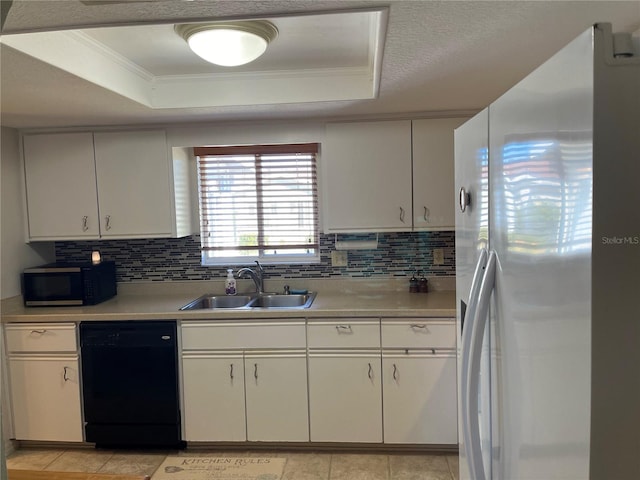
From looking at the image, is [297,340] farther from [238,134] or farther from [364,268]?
[238,134]

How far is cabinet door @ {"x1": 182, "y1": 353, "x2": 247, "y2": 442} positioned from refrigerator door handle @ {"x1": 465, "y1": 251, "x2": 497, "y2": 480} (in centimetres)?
180

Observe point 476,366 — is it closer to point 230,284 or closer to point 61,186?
point 230,284

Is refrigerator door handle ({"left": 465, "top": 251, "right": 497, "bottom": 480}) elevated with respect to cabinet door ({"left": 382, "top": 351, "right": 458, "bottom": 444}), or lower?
elevated

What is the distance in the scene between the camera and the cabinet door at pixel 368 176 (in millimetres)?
2928

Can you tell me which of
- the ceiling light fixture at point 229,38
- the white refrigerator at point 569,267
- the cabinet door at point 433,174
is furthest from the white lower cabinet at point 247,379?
the white refrigerator at point 569,267

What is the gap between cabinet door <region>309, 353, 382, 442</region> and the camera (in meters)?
2.72

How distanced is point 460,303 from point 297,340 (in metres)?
1.33

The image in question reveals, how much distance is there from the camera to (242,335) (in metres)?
2.77

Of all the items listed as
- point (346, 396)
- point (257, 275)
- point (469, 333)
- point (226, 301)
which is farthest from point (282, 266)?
point (469, 333)

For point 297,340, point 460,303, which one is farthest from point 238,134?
point 460,303

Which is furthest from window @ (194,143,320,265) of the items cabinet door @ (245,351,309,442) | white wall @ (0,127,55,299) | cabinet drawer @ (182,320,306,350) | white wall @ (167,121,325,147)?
white wall @ (0,127,55,299)

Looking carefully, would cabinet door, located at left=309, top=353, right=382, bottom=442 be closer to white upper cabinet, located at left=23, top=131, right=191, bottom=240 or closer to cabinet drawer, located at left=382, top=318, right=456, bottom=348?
cabinet drawer, located at left=382, top=318, right=456, bottom=348

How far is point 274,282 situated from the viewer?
3309 millimetres

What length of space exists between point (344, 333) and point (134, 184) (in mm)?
1665
